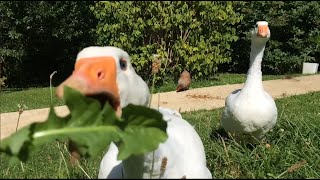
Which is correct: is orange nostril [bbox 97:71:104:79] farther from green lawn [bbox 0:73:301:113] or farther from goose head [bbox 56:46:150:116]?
green lawn [bbox 0:73:301:113]

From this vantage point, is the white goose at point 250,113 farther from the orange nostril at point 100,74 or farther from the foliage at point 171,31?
the foliage at point 171,31

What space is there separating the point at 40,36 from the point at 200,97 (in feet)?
16.6

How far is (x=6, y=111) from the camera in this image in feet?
23.6

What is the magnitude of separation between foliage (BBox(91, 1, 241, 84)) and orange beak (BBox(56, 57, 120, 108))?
7.70 metres

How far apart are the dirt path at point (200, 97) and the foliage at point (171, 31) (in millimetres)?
1003

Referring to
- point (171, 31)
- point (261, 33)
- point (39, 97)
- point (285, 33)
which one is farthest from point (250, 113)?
point (285, 33)

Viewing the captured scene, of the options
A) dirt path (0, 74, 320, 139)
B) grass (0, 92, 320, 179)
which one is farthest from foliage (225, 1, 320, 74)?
grass (0, 92, 320, 179)

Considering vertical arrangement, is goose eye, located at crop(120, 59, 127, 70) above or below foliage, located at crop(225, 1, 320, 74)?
above

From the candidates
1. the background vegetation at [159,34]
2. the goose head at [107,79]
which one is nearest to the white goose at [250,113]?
the goose head at [107,79]

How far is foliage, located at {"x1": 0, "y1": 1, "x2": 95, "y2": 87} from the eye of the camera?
1091cm

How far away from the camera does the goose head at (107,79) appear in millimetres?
1294

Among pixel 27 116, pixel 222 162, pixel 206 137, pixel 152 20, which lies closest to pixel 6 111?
pixel 27 116

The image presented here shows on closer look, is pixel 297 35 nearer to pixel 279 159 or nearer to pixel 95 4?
pixel 95 4

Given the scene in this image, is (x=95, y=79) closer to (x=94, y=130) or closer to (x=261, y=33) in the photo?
(x=94, y=130)
